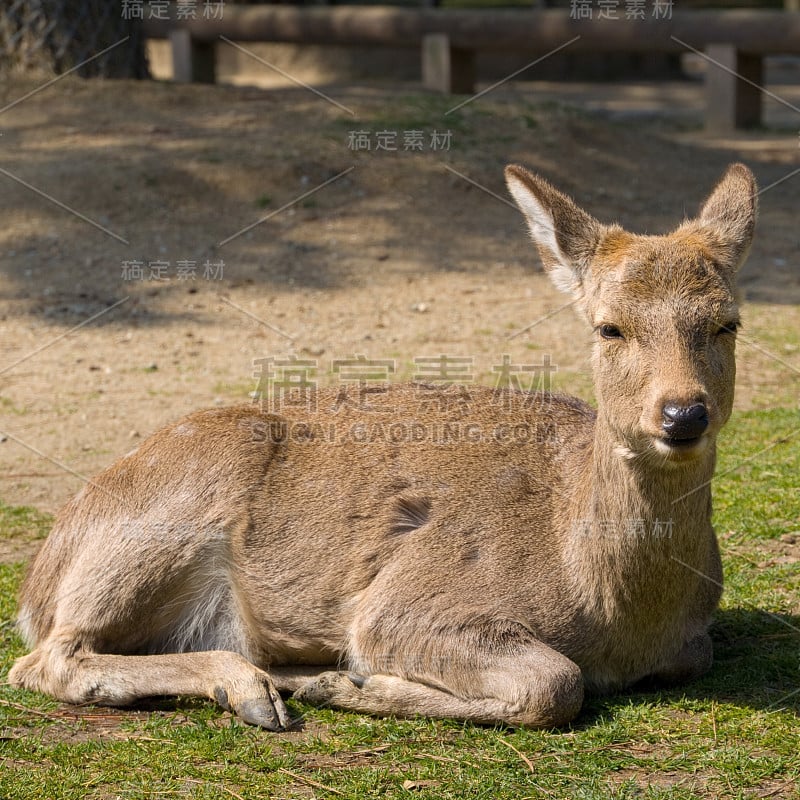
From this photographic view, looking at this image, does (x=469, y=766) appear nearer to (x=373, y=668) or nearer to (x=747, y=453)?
(x=373, y=668)

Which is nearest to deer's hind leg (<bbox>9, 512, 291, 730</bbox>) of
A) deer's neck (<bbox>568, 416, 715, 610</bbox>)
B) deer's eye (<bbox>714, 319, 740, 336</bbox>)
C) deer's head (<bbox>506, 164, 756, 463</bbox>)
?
deer's neck (<bbox>568, 416, 715, 610</bbox>)

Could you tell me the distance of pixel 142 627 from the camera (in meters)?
5.32

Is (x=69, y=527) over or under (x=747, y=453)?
over

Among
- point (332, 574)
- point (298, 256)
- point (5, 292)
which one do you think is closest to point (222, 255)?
point (298, 256)

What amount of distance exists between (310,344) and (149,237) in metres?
2.42

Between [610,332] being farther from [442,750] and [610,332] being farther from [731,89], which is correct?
[731,89]

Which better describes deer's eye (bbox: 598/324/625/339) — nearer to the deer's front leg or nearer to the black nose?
the black nose

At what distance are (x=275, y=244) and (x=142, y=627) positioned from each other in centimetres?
642

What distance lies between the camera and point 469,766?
14.4ft

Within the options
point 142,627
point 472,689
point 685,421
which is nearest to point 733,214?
point 685,421

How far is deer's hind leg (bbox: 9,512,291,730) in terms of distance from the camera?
506 cm

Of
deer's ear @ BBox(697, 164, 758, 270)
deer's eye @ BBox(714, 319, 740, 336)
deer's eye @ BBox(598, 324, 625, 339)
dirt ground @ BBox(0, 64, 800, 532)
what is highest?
deer's ear @ BBox(697, 164, 758, 270)

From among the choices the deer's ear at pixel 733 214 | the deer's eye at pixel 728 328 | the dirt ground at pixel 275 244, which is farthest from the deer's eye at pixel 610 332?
the dirt ground at pixel 275 244

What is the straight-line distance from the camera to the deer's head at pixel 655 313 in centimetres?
436
